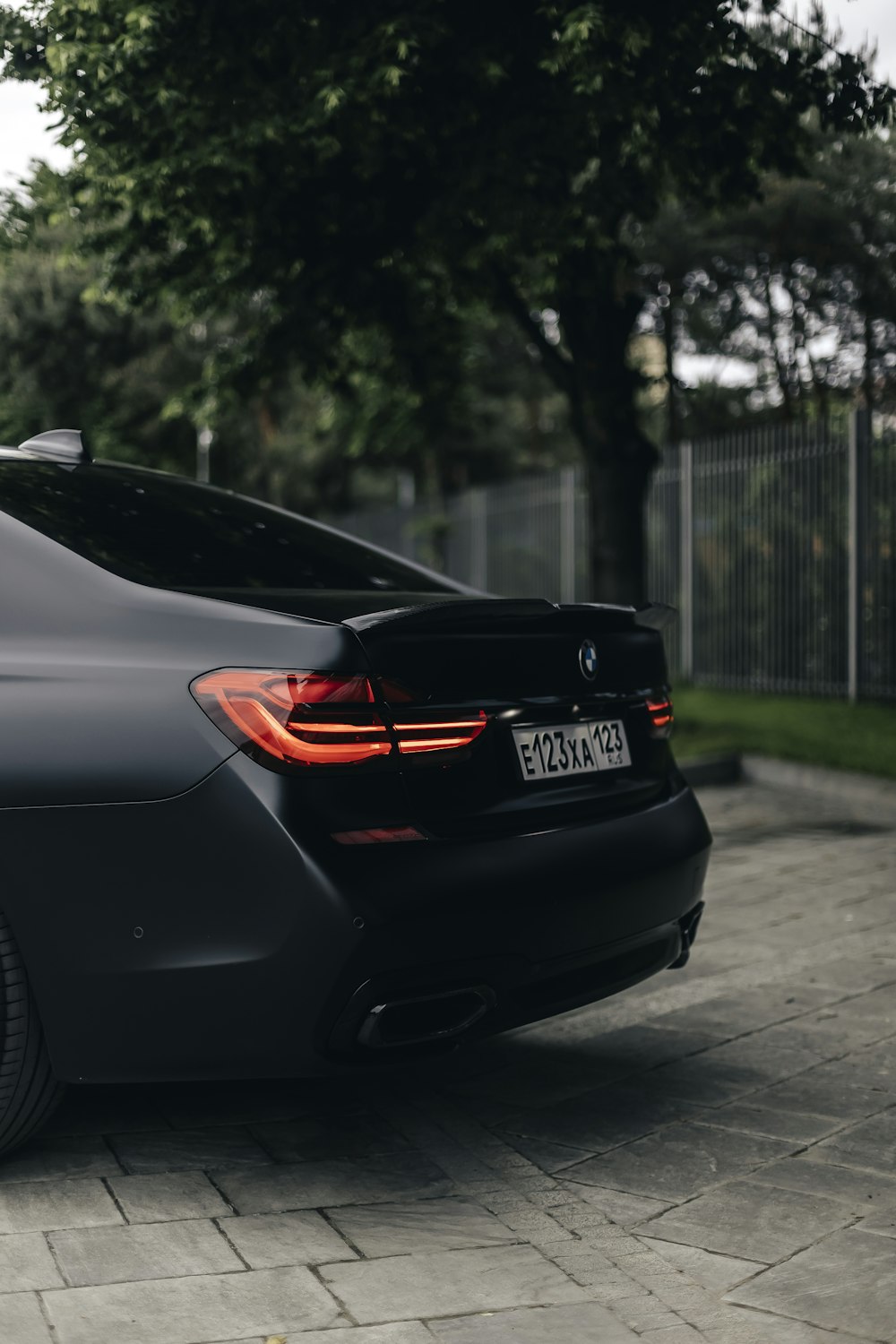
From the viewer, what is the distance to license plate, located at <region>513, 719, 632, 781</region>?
3.33m

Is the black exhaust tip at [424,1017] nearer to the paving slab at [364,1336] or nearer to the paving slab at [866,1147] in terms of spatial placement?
the paving slab at [364,1336]

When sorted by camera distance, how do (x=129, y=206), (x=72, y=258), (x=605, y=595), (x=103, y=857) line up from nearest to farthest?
(x=103, y=857), (x=129, y=206), (x=72, y=258), (x=605, y=595)

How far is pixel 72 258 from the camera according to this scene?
9.95 metres

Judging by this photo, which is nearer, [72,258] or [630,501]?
[72,258]

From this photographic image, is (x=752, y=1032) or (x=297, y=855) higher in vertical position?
(x=297, y=855)

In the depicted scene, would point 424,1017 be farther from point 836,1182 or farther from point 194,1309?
point 836,1182

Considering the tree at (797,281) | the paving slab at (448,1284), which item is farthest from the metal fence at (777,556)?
the paving slab at (448,1284)

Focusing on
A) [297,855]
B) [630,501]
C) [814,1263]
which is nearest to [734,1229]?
[814,1263]

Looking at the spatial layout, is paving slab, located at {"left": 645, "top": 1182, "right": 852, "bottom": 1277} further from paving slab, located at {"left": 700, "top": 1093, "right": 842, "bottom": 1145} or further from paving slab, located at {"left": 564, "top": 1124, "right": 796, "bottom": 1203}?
paving slab, located at {"left": 700, "top": 1093, "right": 842, "bottom": 1145}

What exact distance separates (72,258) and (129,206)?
4.81 feet

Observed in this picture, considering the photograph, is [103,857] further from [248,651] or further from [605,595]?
[605,595]

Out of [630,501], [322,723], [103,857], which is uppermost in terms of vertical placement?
[630,501]

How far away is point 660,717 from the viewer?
3.95 metres

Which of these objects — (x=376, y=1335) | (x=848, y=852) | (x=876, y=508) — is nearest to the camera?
(x=376, y=1335)
